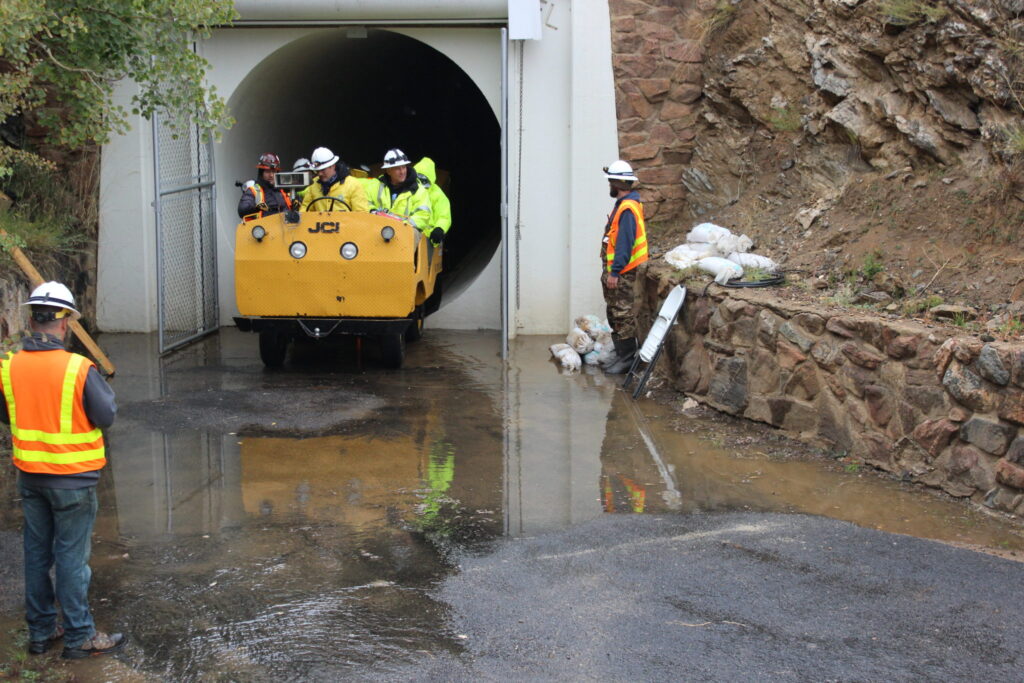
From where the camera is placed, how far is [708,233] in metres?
10.2

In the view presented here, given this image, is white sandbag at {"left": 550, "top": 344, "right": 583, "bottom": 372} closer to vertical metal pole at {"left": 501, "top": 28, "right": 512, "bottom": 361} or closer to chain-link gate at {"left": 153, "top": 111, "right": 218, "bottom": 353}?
vertical metal pole at {"left": 501, "top": 28, "right": 512, "bottom": 361}

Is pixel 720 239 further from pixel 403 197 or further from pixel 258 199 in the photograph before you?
pixel 258 199

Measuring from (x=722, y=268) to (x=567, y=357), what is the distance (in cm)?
209

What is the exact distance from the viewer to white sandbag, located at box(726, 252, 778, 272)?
928cm

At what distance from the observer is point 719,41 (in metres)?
11.5

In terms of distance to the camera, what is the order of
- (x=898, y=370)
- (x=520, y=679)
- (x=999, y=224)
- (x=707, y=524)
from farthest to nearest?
(x=999, y=224), (x=898, y=370), (x=707, y=524), (x=520, y=679)

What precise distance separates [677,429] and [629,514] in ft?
6.87

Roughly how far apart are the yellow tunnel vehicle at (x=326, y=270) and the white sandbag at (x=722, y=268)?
8.77 ft

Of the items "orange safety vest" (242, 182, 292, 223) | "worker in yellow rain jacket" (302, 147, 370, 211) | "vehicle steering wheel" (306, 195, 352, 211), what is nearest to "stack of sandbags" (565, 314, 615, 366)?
"worker in yellow rain jacket" (302, 147, 370, 211)

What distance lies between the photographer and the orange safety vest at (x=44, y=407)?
4.56 m

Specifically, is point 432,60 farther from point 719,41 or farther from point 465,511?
point 465,511

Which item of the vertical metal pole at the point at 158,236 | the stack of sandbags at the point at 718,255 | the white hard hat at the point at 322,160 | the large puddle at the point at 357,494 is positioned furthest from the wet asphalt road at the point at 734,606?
the vertical metal pole at the point at 158,236

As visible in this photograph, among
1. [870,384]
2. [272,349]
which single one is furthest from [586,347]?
[870,384]

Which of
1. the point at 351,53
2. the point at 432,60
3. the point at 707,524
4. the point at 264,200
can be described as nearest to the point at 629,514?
the point at 707,524
